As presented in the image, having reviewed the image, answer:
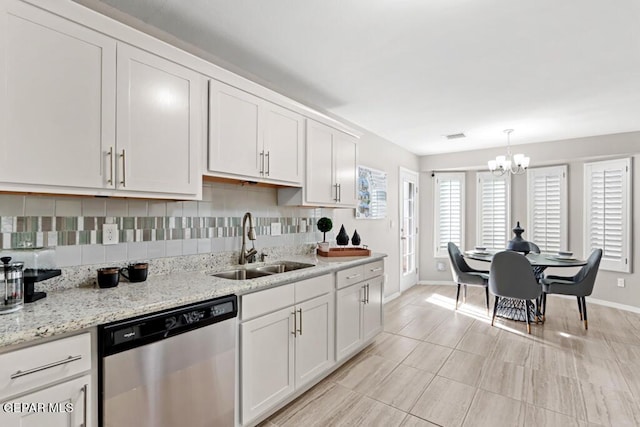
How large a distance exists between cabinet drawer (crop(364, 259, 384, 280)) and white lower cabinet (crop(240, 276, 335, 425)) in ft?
1.98

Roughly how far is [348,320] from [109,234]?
191cm

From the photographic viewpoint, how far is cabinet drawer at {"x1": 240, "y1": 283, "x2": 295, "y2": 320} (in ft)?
6.01

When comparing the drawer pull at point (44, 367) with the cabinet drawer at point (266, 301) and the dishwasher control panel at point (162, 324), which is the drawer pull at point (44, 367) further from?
the cabinet drawer at point (266, 301)

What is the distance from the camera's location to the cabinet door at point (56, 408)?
1.06 meters

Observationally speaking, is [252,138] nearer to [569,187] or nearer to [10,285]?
[10,285]

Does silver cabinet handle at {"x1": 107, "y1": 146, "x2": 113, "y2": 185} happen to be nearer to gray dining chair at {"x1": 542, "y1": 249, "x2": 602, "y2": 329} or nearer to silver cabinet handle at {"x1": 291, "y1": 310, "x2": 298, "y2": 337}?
silver cabinet handle at {"x1": 291, "y1": 310, "x2": 298, "y2": 337}

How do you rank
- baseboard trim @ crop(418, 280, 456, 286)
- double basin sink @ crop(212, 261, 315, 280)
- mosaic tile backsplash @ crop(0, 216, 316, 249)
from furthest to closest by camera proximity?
1. baseboard trim @ crop(418, 280, 456, 286)
2. double basin sink @ crop(212, 261, 315, 280)
3. mosaic tile backsplash @ crop(0, 216, 316, 249)

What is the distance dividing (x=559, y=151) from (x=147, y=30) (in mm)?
5542

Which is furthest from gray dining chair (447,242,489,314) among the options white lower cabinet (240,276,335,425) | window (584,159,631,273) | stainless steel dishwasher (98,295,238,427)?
stainless steel dishwasher (98,295,238,427)

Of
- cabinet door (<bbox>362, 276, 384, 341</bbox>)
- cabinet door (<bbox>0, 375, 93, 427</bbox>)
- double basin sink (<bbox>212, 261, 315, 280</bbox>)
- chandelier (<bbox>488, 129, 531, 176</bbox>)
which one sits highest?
chandelier (<bbox>488, 129, 531, 176</bbox>)

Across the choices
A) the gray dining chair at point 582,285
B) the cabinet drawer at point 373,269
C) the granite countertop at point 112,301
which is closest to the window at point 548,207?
the gray dining chair at point 582,285

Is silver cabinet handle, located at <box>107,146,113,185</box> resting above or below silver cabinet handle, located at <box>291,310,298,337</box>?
above

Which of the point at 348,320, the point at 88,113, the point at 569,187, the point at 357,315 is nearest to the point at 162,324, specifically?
the point at 88,113

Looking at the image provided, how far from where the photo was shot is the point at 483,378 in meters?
2.58
